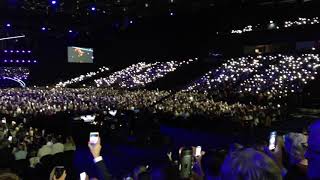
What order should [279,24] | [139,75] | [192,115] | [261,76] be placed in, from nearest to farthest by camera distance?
1. [192,115]
2. [261,76]
3. [139,75]
4. [279,24]

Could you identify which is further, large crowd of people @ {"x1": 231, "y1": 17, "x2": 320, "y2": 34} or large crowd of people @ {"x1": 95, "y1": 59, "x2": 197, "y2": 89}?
large crowd of people @ {"x1": 231, "y1": 17, "x2": 320, "y2": 34}

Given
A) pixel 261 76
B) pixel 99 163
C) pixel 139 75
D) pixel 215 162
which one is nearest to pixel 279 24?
pixel 261 76

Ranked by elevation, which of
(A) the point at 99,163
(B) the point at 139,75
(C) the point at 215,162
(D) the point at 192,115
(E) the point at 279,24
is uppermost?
(E) the point at 279,24

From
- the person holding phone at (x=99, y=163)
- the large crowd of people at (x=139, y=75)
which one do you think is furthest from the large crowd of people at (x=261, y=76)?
the person holding phone at (x=99, y=163)

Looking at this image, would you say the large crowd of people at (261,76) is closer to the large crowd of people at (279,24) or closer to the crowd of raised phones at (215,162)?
the large crowd of people at (279,24)

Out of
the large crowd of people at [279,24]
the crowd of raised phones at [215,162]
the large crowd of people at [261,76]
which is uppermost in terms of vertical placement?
the large crowd of people at [279,24]

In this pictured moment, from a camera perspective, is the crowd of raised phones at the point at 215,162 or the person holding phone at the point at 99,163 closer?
the crowd of raised phones at the point at 215,162

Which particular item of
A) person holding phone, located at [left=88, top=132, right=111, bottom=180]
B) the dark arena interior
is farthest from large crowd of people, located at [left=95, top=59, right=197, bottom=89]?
person holding phone, located at [left=88, top=132, right=111, bottom=180]

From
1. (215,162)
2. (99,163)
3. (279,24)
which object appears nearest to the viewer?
(99,163)

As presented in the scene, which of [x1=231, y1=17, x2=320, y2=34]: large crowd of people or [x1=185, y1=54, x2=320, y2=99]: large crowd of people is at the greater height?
[x1=231, y1=17, x2=320, y2=34]: large crowd of people

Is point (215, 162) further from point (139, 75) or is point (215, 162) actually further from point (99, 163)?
point (139, 75)

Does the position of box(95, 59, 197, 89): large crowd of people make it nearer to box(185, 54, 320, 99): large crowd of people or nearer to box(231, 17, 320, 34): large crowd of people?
box(185, 54, 320, 99): large crowd of people

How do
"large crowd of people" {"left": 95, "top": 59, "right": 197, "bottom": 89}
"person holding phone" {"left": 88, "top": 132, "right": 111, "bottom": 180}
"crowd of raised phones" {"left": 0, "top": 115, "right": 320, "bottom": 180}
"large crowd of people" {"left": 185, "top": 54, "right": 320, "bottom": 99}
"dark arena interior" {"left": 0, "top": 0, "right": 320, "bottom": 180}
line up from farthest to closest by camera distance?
"large crowd of people" {"left": 95, "top": 59, "right": 197, "bottom": 89}
"large crowd of people" {"left": 185, "top": 54, "right": 320, "bottom": 99}
"dark arena interior" {"left": 0, "top": 0, "right": 320, "bottom": 180}
"person holding phone" {"left": 88, "top": 132, "right": 111, "bottom": 180}
"crowd of raised phones" {"left": 0, "top": 115, "right": 320, "bottom": 180}

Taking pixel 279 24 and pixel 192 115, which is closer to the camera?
pixel 192 115
